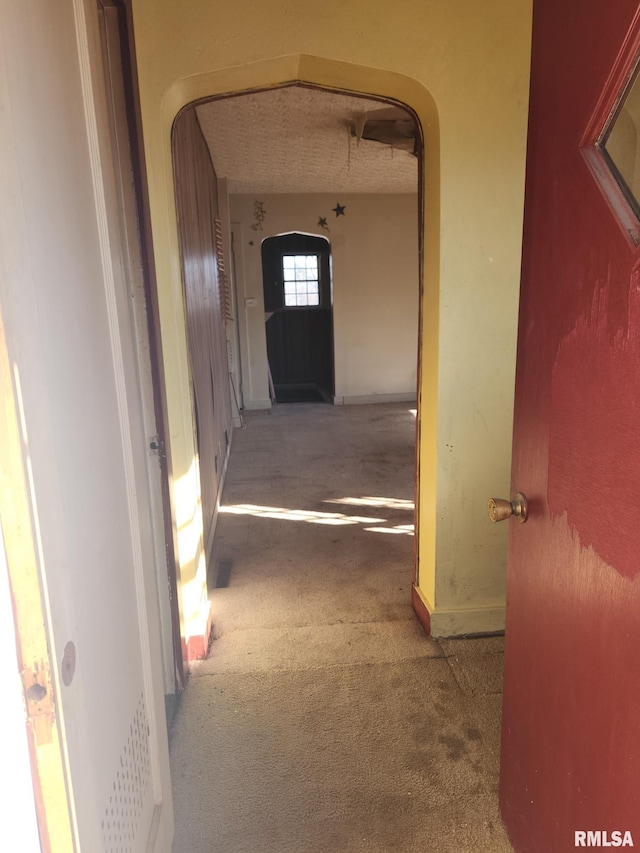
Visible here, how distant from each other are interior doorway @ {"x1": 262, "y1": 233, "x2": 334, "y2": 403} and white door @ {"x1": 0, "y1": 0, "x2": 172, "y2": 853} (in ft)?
22.6

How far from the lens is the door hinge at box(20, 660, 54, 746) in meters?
0.75

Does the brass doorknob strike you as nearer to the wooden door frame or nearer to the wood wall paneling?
the wooden door frame

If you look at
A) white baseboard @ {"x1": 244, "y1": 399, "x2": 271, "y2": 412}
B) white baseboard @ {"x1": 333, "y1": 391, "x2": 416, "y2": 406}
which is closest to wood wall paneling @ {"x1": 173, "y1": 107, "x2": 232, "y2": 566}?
white baseboard @ {"x1": 244, "y1": 399, "x2": 271, "y2": 412}

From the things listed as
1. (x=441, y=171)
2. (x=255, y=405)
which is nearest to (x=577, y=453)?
(x=441, y=171)

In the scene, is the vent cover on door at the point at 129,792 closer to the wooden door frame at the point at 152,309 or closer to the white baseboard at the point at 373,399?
the wooden door frame at the point at 152,309

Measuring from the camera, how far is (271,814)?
165 centimetres

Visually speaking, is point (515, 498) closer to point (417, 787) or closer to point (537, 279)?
point (537, 279)

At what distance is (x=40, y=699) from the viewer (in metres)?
0.76

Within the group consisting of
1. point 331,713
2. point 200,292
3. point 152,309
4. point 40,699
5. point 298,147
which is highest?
point 298,147

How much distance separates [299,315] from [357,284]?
2194mm

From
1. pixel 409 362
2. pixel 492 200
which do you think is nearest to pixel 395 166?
pixel 409 362

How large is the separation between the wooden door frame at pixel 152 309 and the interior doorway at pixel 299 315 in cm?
613

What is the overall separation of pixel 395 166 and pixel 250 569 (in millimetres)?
4596

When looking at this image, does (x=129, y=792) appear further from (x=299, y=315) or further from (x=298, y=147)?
(x=299, y=315)
